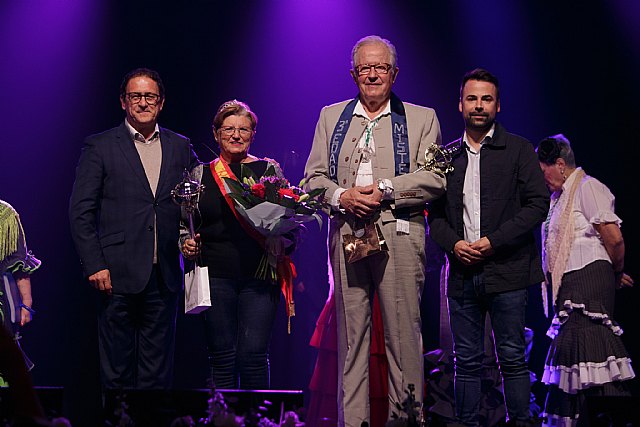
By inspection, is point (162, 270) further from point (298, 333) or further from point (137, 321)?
point (298, 333)

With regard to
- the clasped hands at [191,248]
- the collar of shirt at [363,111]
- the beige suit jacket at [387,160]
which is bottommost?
the clasped hands at [191,248]

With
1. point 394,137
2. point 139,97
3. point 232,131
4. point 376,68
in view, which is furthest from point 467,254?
point 139,97

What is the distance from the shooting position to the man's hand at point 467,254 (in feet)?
13.1

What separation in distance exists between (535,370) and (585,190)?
5.69 feet

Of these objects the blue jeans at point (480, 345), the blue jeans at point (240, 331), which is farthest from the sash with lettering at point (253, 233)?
the blue jeans at point (480, 345)

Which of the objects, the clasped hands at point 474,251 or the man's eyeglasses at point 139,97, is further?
the man's eyeglasses at point 139,97

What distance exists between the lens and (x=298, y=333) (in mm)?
5879

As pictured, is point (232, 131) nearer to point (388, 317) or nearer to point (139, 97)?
point (139, 97)

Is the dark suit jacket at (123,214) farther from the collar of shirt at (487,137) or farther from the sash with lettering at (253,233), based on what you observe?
the collar of shirt at (487,137)

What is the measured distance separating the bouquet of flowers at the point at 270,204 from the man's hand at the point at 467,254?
71cm

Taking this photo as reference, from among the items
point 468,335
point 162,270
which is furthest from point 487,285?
point 162,270

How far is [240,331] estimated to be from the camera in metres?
4.17

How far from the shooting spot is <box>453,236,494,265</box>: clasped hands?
398 cm

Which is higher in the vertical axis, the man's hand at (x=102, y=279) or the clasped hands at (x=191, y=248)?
the clasped hands at (x=191, y=248)
